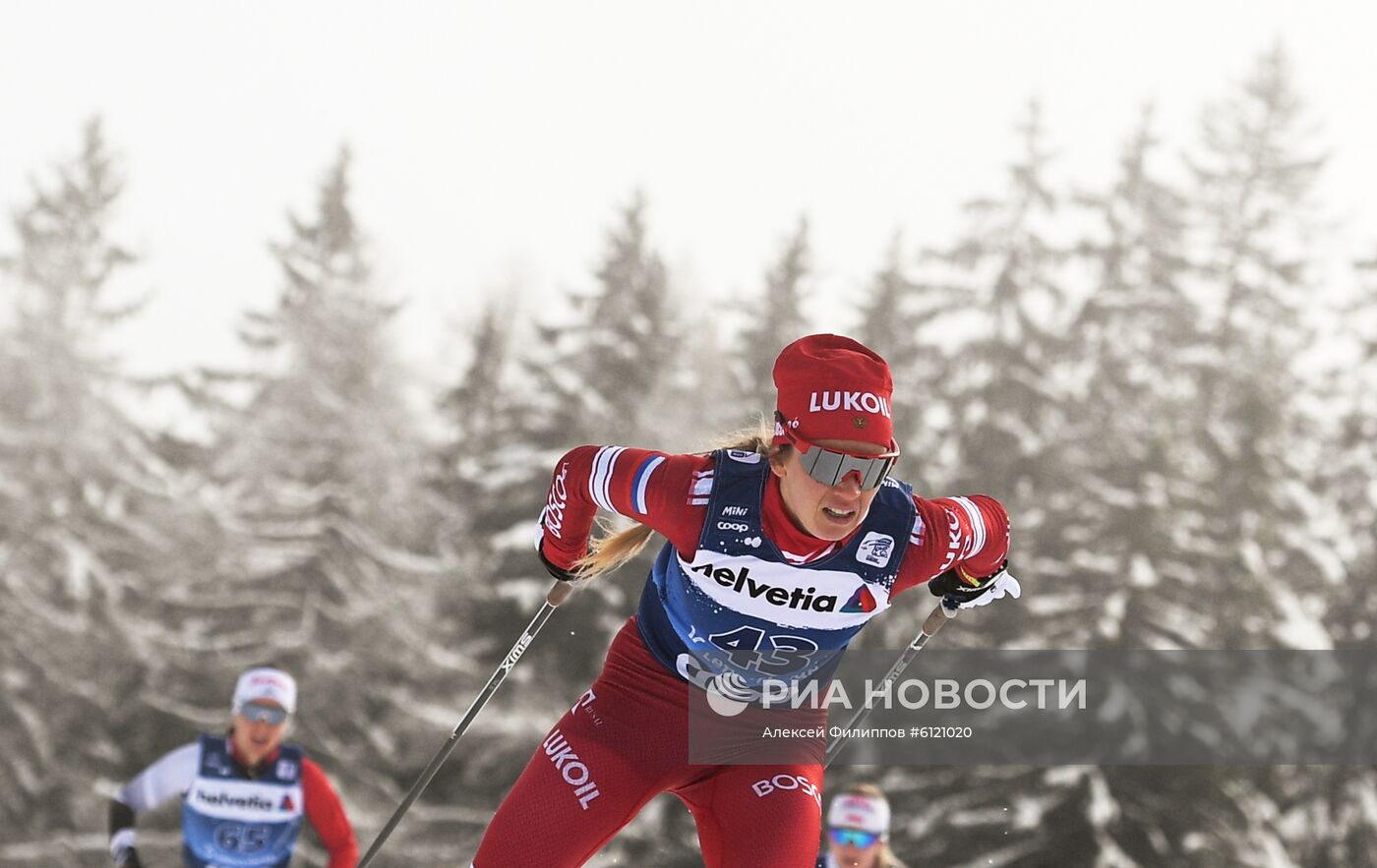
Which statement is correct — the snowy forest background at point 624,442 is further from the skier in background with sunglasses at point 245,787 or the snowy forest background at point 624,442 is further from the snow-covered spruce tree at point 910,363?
the skier in background with sunglasses at point 245,787

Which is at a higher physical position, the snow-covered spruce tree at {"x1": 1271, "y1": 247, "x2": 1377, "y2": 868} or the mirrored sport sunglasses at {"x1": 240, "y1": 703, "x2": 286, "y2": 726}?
the snow-covered spruce tree at {"x1": 1271, "y1": 247, "x2": 1377, "y2": 868}

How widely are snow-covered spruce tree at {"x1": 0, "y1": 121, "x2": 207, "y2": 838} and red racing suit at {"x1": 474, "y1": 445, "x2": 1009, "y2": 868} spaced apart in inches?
814

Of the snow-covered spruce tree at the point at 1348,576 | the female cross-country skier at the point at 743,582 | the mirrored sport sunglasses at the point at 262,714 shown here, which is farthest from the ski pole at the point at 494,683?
the snow-covered spruce tree at the point at 1348,576

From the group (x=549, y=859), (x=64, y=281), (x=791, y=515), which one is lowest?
(x=549, y=859)

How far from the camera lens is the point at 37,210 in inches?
1197

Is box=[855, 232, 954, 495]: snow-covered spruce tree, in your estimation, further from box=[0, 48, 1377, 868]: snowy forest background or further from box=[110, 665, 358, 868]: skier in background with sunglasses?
box=[110, 665, 358, 868]: skier in background with sunglasses

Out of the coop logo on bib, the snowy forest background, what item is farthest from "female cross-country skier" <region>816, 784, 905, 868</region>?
the snowy forest background

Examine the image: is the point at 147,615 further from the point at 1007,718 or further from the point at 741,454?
the point at 741,454

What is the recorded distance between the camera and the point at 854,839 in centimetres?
785

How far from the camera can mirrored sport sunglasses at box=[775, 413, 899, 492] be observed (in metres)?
4.51

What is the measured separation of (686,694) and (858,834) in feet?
10.7

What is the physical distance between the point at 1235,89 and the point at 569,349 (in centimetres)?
1480

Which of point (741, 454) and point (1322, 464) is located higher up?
point (1322, 464)

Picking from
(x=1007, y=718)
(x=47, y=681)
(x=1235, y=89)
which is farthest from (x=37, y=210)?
(x=1235, y=89)
